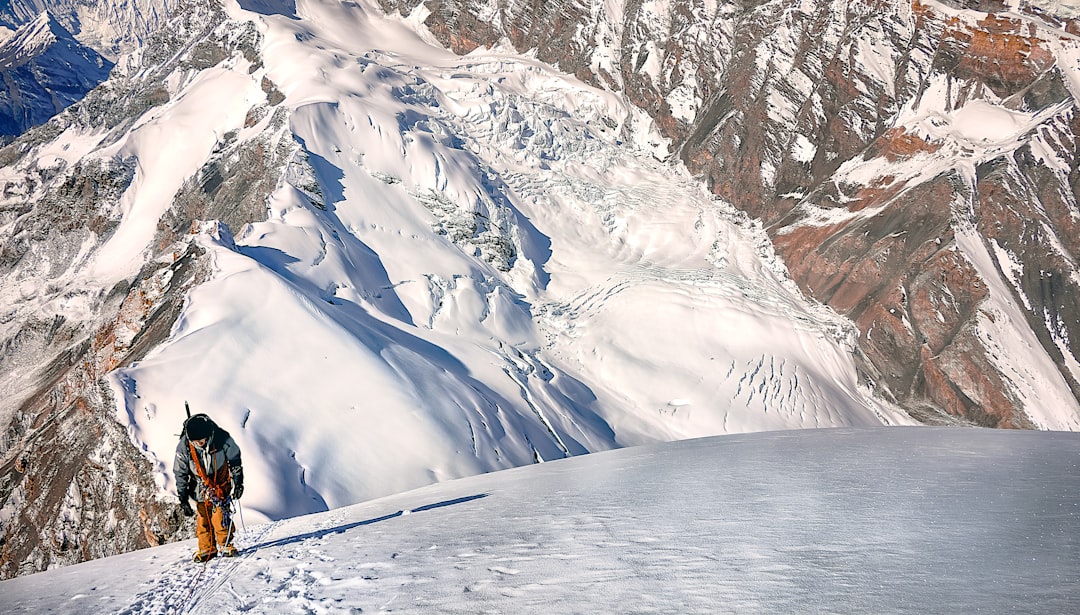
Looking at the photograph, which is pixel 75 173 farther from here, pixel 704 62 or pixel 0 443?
pixel 704 62

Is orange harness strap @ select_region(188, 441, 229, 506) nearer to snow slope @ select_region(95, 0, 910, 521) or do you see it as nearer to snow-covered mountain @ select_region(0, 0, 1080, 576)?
snow slope @ select_region(95, 0, 910, 521)

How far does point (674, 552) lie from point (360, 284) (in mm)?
24599

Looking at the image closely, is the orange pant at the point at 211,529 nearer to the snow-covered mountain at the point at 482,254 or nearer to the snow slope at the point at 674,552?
the snow slope at the point at 674,552

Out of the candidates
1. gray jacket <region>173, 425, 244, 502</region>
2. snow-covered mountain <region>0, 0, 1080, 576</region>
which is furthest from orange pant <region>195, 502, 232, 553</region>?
snow-covered mountain <region>0, 0, 1080, 576</region>

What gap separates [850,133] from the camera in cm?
4656

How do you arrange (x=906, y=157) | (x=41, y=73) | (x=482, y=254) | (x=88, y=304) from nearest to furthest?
(x=482, y=254) < (x=906, y=157) < (x=88, y=304) < (x=41, y=73)

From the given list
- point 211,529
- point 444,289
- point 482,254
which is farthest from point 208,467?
point 482,254

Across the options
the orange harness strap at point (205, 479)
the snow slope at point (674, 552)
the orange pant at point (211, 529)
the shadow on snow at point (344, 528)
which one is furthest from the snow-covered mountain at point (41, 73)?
the snow slope at point (674, 552)

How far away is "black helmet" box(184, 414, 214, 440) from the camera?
776cm

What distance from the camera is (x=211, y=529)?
24.6 ft

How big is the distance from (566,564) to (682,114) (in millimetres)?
51514

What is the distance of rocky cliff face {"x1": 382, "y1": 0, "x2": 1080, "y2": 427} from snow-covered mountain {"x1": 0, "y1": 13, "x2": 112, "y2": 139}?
126 m

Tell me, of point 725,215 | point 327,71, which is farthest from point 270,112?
point 725,215

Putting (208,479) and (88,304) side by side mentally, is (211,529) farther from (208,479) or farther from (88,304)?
(88,304)
